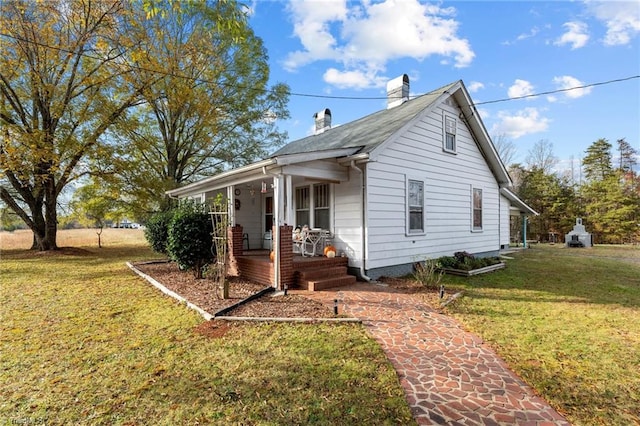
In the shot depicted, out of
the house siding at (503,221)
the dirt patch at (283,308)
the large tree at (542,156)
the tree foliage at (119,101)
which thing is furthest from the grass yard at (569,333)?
the large tree at (542,156)

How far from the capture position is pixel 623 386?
3229mm

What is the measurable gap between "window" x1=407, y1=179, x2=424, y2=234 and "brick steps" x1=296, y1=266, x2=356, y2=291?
2588 mm

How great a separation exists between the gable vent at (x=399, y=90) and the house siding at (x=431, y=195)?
208cm

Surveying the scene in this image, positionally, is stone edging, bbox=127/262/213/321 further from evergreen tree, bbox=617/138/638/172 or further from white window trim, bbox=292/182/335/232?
evergreen tree, bbox=617/138/638/172

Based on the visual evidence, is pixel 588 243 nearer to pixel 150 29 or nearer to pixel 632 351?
pixel 632 351

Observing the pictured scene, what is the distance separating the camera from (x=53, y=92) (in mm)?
13086

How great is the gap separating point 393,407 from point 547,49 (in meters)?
12.7

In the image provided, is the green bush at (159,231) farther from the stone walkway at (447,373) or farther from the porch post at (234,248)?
the stone walkway at (447,373)

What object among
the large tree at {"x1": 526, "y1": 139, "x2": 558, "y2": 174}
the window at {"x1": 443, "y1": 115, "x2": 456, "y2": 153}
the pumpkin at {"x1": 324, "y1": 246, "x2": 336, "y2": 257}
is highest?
the large tree at {"x1": 526, "y1": 139, "x2": 558, "y2": 174}

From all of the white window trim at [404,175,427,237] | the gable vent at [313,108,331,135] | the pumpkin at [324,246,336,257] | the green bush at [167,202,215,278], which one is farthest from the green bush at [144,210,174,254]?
the gable vent at [313,108,331,135]

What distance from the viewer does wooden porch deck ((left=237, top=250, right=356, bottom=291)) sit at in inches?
283

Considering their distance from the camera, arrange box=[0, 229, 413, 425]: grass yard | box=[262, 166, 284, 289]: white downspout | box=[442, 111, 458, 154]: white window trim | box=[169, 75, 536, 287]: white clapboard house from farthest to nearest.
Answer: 1. box=[442, 111, 458, 154]: white window trim
2. box=[169, 75, 536, 287]: white clapboard house
3. box=[262, 166, 284, 289]: white downspout
4. box=[0, 229, 413, 425]: grass yard

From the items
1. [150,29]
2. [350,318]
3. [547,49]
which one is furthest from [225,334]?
[150,29]

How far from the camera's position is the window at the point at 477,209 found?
470 inches
